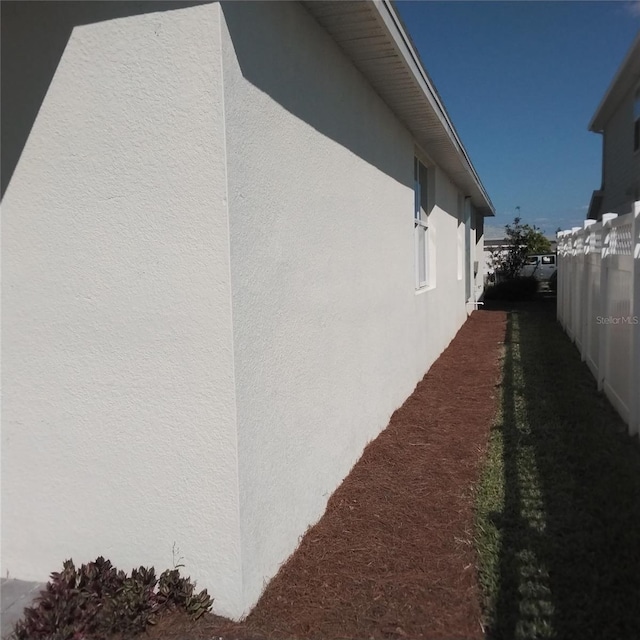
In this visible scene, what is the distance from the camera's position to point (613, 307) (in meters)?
6.14

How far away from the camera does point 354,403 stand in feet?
15.1

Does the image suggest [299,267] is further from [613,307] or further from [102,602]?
[613,307]

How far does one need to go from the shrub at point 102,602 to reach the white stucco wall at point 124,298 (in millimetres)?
92

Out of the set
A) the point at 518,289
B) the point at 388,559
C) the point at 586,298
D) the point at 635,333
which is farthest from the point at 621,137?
the point at 388,559

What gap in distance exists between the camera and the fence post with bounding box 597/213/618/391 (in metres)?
6.48

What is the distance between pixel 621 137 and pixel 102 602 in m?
17.2

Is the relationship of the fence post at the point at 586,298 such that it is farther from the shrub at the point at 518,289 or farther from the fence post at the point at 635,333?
the shrub at the point at 518,289

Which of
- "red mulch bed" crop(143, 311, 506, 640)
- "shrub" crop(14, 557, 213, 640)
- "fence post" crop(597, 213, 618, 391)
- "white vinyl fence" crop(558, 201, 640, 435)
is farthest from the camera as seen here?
"fence post" crop(597, 213, 618, 391)

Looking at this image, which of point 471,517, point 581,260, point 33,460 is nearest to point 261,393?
point 33,460

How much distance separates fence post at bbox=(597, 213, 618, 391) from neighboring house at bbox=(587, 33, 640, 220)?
22.5ft


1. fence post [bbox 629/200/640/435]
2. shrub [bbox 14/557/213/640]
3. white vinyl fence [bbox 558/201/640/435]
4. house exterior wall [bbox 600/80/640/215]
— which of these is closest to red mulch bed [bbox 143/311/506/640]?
shrub [bbox 14/557/213/640]

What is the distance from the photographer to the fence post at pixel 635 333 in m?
4.86

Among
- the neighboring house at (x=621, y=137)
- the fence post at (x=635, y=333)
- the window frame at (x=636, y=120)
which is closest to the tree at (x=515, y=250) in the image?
the neighboring house at (x=621, y=137)

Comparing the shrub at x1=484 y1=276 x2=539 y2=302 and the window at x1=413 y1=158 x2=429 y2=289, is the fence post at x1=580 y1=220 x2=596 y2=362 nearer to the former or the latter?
the window at x1=413 y1=158 x2=429 y2=289
